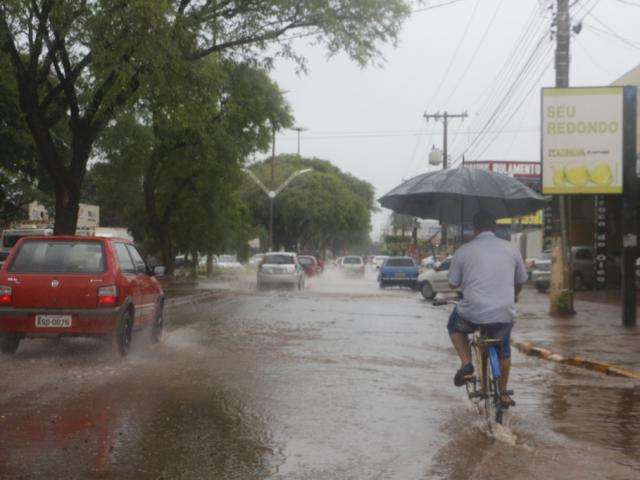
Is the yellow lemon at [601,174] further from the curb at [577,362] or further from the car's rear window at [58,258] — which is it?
the car's rear window at [58,258]

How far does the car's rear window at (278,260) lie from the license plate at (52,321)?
2459 centimetres

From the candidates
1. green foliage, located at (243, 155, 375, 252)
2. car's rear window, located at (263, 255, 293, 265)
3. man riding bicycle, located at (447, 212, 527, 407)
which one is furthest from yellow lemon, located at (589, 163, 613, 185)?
green foliage, located at (243, 155, 375, 252)

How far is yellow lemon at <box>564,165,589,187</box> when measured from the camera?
59.7 feet

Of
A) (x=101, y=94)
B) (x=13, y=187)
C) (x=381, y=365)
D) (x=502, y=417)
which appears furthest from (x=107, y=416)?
(x=13, y=187)

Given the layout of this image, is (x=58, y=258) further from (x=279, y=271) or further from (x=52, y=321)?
(x=279, y=271)

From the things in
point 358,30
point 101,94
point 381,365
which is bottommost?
point 381,365

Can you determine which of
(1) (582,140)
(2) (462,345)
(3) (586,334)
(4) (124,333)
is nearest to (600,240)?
(1) (582,140)

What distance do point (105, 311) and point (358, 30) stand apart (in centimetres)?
1127

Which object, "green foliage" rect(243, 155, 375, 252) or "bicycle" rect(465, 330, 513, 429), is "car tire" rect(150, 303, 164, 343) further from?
"green foliage" rect(243, 155, 375, 252)

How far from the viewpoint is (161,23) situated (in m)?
16.3

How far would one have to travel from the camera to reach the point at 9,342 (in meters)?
11.5

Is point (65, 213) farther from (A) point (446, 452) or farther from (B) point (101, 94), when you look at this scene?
(A) point (446, 452)

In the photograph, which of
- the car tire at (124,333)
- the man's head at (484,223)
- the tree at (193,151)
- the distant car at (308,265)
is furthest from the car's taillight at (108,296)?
the distant car at (308,265)

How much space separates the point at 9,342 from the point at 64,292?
116cm
